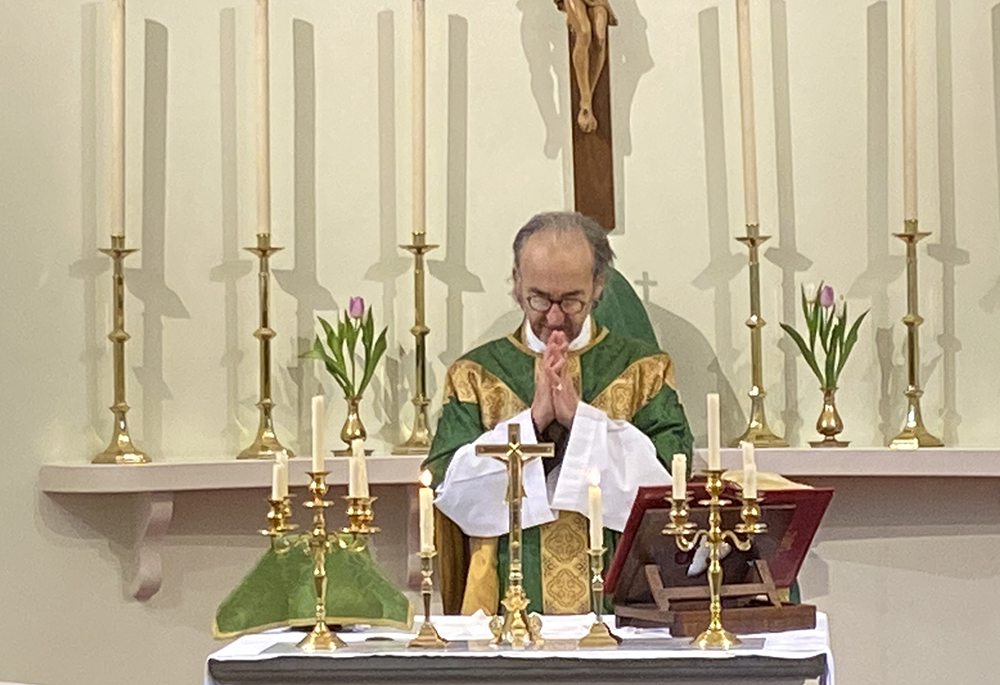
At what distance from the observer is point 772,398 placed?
5.47 meters

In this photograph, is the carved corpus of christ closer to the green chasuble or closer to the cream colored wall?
the cream colored wall

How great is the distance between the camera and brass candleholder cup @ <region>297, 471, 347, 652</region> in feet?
10.4

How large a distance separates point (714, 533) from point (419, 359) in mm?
2235

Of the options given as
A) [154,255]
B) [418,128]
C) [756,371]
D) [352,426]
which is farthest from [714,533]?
[154,255]

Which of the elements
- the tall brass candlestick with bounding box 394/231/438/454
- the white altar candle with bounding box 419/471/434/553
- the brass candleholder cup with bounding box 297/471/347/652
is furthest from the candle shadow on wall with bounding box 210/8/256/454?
the white altar candle with bounding box 419/471/434/553

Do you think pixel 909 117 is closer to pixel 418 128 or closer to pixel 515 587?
pixel 418 128

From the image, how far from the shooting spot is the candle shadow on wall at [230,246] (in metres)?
5.45

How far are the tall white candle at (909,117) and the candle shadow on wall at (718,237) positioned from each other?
1.98 feet

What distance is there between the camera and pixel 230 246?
5.48m

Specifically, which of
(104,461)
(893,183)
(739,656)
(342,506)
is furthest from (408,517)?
(739,656)

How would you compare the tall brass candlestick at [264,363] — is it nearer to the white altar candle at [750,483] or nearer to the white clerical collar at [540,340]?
the white clerical collar at [540,340]

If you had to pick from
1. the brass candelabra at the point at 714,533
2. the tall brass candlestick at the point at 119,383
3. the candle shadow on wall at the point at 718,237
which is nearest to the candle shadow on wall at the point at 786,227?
the candle shadow on wall at the point at 718,237

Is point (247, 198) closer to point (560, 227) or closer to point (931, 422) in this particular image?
point (560, 227)

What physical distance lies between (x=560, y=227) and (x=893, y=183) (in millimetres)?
1416
